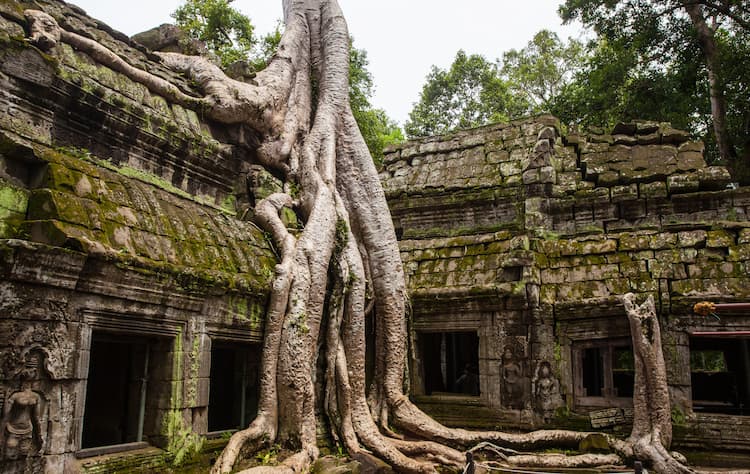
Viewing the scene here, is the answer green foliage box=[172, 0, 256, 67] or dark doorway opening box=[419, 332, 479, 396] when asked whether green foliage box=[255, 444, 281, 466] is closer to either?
dark doorway opening box=[419, 332, 479, 396]

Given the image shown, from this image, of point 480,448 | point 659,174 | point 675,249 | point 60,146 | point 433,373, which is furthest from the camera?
point 433,373

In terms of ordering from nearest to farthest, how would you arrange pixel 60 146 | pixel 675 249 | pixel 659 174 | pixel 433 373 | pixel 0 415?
pixel 0 415 < pixel 60 146 < pixel 675 249 < pixel 659 174 < pixel 433 373

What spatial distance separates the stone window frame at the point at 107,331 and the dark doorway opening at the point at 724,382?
7.53 metres

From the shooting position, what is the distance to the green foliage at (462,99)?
80.1ft

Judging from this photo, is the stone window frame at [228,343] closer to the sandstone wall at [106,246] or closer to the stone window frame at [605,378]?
the sandstone wall at [106,246]

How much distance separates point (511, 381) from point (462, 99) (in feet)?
61.4

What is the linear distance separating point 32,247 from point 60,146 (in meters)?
1.81

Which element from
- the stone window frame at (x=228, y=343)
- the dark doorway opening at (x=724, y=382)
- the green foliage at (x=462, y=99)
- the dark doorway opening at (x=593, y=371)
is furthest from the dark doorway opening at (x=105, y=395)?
the green foliage at (x=462, y=99)

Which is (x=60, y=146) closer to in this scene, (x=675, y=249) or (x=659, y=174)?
(x=675, y=249)

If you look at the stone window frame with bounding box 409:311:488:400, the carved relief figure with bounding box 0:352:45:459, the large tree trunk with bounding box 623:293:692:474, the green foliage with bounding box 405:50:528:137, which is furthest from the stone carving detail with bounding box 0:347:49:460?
the green foliage with bounding box 405:50:528:137

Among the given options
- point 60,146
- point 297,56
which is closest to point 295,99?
point 297,56

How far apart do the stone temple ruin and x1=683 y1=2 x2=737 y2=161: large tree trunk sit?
517 cm

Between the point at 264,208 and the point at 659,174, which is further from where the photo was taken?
the point at 659,174

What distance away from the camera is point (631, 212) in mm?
9203
